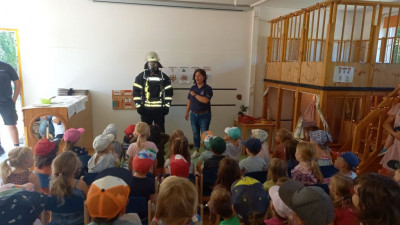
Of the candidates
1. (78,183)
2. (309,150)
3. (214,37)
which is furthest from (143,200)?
(214,37)

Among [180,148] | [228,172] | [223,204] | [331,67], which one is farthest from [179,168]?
[331,67]

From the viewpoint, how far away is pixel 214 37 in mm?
5797

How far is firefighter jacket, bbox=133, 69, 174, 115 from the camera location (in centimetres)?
488

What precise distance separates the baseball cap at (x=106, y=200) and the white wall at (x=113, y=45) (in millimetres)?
4347

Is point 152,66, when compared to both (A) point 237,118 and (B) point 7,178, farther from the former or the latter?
(B) point 7,178

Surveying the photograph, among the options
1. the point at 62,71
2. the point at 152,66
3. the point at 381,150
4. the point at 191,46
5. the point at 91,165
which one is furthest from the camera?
the point at 191,46

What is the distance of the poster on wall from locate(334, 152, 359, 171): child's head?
1937mm

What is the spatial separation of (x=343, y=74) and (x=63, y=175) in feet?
12.6

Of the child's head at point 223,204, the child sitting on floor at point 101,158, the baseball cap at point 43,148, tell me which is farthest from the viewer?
the child sitting on floor at point 101,158

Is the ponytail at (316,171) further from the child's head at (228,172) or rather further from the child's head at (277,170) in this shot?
the child's head at (228,172)

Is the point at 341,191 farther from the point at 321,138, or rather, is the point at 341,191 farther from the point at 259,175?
the point at 321,138

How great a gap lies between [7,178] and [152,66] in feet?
9.75

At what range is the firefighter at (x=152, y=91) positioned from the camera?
191 inches

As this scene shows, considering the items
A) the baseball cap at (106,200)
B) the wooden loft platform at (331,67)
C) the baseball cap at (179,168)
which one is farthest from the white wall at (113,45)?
the baseball cap at (106,200)
